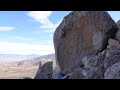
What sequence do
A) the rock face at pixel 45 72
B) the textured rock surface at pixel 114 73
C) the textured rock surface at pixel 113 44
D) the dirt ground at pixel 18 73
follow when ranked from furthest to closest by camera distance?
1. the dirt ground at pixel 18 73
2. the rock face at pixel 45 72
3. the textured rock surface at pixel 113 44
4. the textured rock surface at pixel 114 73

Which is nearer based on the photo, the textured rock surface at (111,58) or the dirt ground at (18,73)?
the textured rock surface at (111,58)

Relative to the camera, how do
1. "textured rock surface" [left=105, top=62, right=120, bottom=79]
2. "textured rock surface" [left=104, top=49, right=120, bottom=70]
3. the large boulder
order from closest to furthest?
"textured rock surface" [left=105, top=62, right=120, bottom=79], "textured rock surface" [left=104, top=49, right=120, bottom=70], the large boulder

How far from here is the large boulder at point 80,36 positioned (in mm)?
14227

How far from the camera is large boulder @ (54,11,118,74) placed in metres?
14.2

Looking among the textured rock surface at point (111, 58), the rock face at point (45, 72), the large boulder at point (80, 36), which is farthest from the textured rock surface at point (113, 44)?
the rock face at point (45, 72)

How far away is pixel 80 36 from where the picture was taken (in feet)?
50.7

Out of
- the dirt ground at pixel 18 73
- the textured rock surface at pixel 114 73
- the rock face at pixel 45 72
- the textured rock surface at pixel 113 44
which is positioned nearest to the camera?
the textured rock surface at pixel 114 73

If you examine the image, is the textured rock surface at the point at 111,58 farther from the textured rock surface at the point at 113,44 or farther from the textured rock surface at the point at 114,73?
the textured rock surface at the point at 114,73

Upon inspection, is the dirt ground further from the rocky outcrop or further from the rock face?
the rocky outcrop

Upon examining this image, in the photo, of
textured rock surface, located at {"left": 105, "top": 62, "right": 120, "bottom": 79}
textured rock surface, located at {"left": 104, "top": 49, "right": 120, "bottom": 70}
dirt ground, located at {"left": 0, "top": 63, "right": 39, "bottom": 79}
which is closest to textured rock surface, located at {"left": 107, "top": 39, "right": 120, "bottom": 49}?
textured rock surface, located at {"left": 104, "top": 49, "right": 120, "bottom": 70}
